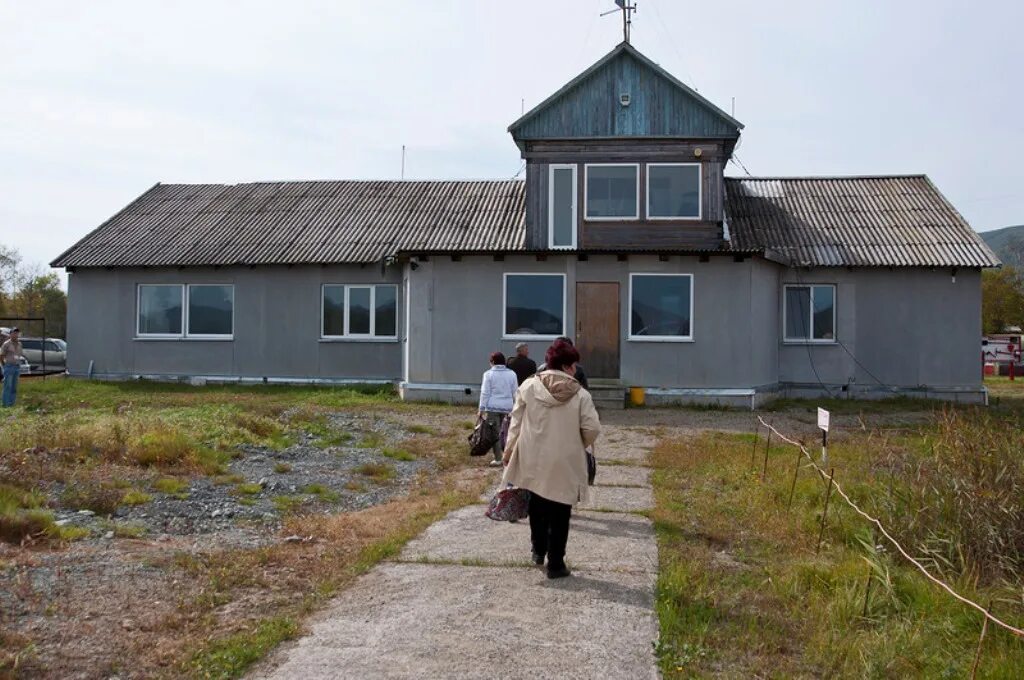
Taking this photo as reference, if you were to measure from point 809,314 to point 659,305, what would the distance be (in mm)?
4753

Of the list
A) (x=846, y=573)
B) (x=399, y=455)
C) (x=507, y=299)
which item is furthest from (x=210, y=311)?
(x=846, y=573)

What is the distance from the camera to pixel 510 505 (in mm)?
7457

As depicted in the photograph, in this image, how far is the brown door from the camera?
803 inches

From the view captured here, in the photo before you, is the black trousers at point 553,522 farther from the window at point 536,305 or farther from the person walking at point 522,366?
the window at point 536,305

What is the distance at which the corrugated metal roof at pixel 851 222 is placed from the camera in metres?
22.2

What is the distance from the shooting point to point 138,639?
5.71m

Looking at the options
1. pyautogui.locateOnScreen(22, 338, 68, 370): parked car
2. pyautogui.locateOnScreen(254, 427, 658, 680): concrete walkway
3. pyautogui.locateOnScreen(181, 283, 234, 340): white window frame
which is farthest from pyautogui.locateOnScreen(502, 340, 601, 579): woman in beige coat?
pyautogui.locateOnScreen(22, 338, 68, 370): parked car

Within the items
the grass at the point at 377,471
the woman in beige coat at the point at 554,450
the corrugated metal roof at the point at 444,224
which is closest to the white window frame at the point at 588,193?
the corrugated metal roof at the point at 444,224

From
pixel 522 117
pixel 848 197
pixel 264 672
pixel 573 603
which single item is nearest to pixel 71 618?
pixel 264 672

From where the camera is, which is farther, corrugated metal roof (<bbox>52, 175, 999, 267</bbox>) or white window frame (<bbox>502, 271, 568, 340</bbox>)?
corrugated metal roof (<bbox>52, 175, 999, 267</bbox>)

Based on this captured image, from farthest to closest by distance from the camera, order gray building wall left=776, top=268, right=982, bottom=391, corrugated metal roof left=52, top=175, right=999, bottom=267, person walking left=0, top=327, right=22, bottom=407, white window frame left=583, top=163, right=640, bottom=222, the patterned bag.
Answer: corrugated metal roof left=52, top=175, right=999, bottom=267, gray building wall left=776, top=268, right=982, bottom=391, white window frame left=583, top=163, right=640, bottom=222, person walking left=0, top=327, right=22, bottom=407, the patterned bag

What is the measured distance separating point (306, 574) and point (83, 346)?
2055 centimetres

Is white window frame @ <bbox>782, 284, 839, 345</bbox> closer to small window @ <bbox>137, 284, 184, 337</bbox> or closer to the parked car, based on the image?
small window @ <bbox>137, 284, 184, 337</bbox>

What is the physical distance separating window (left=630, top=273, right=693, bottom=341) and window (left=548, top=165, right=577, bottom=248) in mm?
1887
